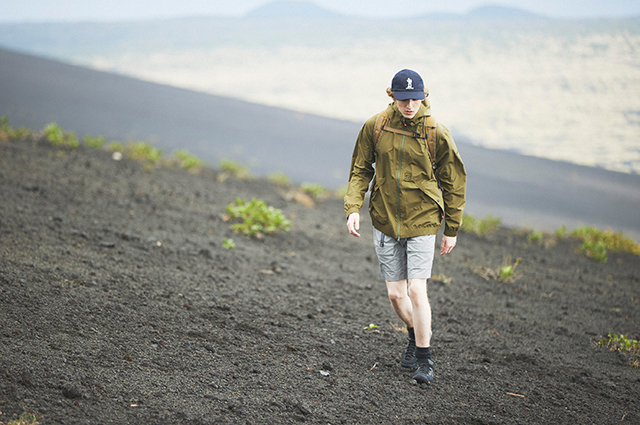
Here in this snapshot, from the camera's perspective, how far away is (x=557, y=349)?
3.63 m

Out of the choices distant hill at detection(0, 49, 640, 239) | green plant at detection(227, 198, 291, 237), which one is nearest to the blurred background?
distant hill at detection(0, 49, 640, 239)

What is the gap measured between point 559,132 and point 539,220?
375 inches

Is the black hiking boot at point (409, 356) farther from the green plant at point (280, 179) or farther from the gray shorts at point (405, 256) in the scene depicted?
the green plant at point (280, 179)

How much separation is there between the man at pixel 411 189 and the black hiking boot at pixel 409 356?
14 cm

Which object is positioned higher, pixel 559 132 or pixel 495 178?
pixel 559 132

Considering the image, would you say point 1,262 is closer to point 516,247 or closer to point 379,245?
point 379,245

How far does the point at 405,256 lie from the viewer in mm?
2771

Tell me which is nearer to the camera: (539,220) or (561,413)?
(561,413)

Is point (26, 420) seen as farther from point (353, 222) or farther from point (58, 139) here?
point (58, 139)

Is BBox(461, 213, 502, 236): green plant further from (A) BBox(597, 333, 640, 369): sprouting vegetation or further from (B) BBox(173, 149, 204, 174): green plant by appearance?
(B) BBox(173, 149, 204, 174): green plant

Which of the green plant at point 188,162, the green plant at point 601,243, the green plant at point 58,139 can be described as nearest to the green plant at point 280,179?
the green plant at point 188,162

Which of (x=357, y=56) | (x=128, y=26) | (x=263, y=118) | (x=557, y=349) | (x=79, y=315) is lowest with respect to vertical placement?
(x=557, y=349)

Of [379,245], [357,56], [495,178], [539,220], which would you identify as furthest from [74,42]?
[379,245]

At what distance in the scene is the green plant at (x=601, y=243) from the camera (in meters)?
7.19
